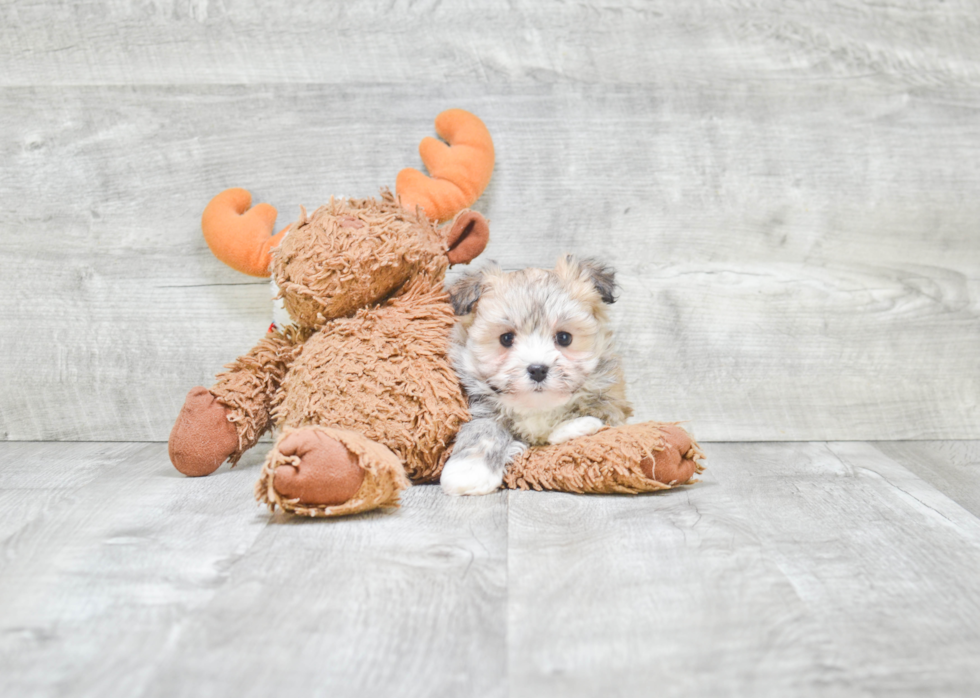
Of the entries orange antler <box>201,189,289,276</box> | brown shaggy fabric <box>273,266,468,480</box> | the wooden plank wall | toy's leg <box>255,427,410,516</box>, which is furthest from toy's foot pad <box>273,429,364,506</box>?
the wooden plank wall

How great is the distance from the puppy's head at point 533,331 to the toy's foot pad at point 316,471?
258 mm

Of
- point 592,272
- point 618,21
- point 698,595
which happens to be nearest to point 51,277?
point 592,272

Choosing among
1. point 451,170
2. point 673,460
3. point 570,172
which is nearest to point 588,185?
point 570,172

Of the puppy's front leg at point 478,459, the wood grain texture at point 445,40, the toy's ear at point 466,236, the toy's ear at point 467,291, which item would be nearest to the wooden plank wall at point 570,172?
the wood grain texture at point 445,40

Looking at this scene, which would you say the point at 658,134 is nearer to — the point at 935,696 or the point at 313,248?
the point at 313,248

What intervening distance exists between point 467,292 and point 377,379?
0.61 ft

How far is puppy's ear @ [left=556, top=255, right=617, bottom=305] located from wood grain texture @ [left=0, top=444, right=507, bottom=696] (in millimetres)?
355

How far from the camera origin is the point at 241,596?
833mm

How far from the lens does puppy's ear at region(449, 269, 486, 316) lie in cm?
122

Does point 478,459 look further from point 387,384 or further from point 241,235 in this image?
point 241,235

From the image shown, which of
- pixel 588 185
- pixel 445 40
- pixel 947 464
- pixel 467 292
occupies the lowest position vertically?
pixel 947 464

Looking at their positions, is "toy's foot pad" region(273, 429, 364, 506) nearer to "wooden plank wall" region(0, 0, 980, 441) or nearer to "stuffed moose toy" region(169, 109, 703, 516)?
"stuffed moose toy" region(169, 109, 703, 516)

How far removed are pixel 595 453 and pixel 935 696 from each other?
1.87 ft

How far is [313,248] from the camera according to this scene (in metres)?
1.22
